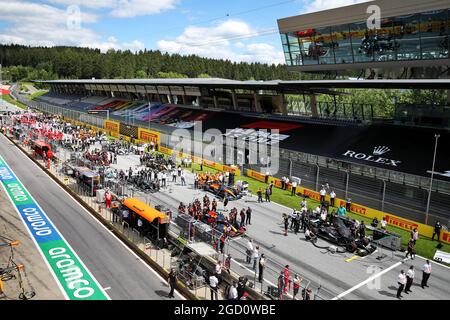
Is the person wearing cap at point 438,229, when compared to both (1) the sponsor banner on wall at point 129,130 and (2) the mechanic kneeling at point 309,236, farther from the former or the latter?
(1) the sponsor banner on wall at point 129,130

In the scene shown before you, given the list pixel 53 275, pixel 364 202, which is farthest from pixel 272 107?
pixel 53 275

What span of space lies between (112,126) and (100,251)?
4112 cm

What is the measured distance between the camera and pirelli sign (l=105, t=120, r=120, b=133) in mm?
55034

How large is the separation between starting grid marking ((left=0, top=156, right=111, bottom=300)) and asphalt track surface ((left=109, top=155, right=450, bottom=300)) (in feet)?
21.7

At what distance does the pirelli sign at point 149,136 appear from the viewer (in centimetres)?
4609

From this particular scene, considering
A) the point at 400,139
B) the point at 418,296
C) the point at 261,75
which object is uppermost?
the point at 261,75

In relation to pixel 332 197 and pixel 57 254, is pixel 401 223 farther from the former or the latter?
pixel 57 254

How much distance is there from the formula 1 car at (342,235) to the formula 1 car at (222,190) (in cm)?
772

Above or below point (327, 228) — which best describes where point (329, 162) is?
above

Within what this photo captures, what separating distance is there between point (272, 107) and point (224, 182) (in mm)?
21852

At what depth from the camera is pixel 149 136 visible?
47.6 metres

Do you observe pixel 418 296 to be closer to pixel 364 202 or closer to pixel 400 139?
pixel 364 202

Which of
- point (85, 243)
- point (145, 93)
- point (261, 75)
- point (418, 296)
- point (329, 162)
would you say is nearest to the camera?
point (418, 296)

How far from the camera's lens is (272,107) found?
4997 cm
